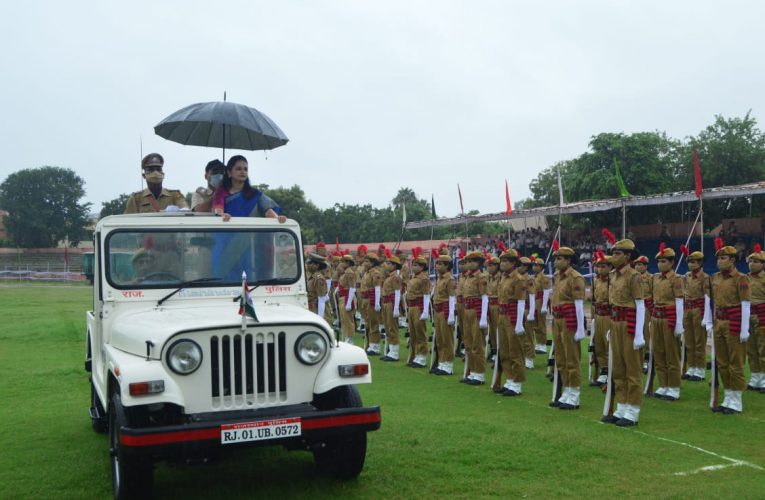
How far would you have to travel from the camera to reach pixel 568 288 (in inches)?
375

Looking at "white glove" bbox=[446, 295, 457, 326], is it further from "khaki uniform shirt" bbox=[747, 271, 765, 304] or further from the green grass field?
"khaki uniform shirt" bbox=[747, 271, 765, 304]

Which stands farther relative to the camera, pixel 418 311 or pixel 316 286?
pixel 316 286

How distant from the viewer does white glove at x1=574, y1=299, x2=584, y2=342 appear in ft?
30.1

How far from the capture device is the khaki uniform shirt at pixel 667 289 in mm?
10383

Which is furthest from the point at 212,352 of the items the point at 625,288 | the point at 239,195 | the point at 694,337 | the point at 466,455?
the point at 694,337

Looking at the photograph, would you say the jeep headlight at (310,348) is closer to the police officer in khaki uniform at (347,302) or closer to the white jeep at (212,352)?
the white jeep at (212,352)

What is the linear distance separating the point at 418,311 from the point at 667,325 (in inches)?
181

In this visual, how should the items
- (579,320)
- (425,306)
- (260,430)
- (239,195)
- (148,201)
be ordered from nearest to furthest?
1. (260,430)
2. (239,195)
3. (148,201)
4. (579,320)
5. (425,306)

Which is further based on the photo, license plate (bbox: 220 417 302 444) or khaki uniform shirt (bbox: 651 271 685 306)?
khaki uniform shirt (bbox: 651 271 685 306)

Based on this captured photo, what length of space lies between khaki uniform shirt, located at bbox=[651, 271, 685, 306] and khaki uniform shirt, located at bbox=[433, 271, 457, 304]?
3298 mm

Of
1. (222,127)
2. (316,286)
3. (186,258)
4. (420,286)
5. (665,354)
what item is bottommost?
(665,354)

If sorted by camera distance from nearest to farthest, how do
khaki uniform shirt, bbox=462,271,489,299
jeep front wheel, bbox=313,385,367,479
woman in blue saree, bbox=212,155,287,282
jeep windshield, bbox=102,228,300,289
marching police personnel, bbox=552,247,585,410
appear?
1. jeep front wheel, bbox=313,385,367,479
2. jeep windshield, bbox=102,228,300,289
3. woman in blue saree, bbox=212,155,287,282
4. marching police personnel, bbox=552,247,585,410
5. khaki uniform shirt, bbox=462,271,489,299

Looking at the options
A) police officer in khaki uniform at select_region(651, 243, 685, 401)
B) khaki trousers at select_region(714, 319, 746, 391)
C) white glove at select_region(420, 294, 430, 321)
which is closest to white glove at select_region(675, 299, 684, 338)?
police officer in khaki uniform at select_region(651, 243, 685, 401)

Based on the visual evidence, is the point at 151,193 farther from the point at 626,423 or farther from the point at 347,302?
the point at 347,302
